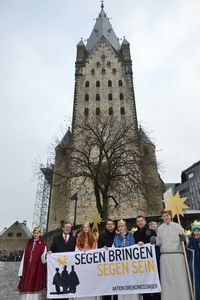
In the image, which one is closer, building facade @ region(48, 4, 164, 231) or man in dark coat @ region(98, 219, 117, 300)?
man in dark coat @ region(98, 219, 117, 300)

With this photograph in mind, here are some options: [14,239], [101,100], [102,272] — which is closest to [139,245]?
[102,272]

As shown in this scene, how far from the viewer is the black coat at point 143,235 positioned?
6.16m

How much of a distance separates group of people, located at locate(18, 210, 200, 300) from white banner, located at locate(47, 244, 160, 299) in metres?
0.16

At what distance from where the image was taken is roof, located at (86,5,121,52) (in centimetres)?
4744

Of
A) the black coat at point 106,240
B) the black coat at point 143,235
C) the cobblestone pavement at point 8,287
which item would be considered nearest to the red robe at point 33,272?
the cobblestone pavement at point 8,287

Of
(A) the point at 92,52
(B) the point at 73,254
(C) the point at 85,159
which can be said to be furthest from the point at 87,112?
(B) the point at 73,254

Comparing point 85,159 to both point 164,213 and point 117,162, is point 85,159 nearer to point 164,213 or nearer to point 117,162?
point 117,162

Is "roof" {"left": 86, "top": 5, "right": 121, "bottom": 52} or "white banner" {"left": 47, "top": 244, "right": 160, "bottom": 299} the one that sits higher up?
"roof" {"left": 86, "top": 5, "right": 121, "bottom": 52}

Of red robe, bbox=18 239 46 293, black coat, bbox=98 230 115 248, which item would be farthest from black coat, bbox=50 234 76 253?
black coat, bbox=98 230 115 248

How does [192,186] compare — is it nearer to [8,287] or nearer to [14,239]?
[14,239]

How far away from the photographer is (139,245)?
5.96m

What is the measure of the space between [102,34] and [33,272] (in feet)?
161

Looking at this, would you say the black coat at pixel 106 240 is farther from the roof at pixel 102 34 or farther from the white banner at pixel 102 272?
the roof at pixel 102 34

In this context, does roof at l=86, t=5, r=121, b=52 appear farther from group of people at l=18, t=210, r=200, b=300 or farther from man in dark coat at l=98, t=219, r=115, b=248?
group of people at l=18, t=210, r=200, b=300
